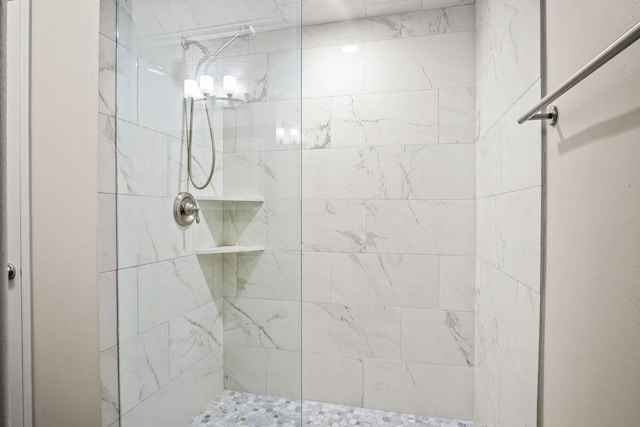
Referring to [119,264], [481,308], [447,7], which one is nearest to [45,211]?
[119,264]

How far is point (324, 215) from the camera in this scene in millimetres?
2113

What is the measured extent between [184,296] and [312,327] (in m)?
0.95

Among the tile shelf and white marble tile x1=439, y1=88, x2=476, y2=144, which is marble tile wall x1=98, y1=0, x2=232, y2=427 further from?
white marble tile x1=439, y1=88, x2=476, y2=144

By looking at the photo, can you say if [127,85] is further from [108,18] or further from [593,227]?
[593,227]

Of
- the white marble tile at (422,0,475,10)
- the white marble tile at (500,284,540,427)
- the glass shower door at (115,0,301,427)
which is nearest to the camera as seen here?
the white marble tile at (500,284,540,427)

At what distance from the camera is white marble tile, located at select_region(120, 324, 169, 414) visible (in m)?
1.27

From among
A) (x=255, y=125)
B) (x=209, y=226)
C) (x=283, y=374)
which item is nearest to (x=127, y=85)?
(x=255, y=125)

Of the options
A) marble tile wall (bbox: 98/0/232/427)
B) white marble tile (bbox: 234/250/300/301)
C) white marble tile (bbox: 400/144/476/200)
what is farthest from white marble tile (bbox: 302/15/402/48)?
white marble tile (bbox: 234/250/300/301)

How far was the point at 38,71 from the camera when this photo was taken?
1.22m

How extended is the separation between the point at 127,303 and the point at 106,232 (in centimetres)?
28

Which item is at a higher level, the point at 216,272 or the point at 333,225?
the point at 333,225

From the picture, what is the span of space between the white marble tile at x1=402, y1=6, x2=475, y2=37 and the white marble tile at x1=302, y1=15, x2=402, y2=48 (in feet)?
0.21

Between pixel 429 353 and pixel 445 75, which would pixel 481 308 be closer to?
pixel 429 353

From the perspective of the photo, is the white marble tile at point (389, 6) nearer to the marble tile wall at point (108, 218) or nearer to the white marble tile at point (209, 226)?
the marble tile wall at point (108, 218)
